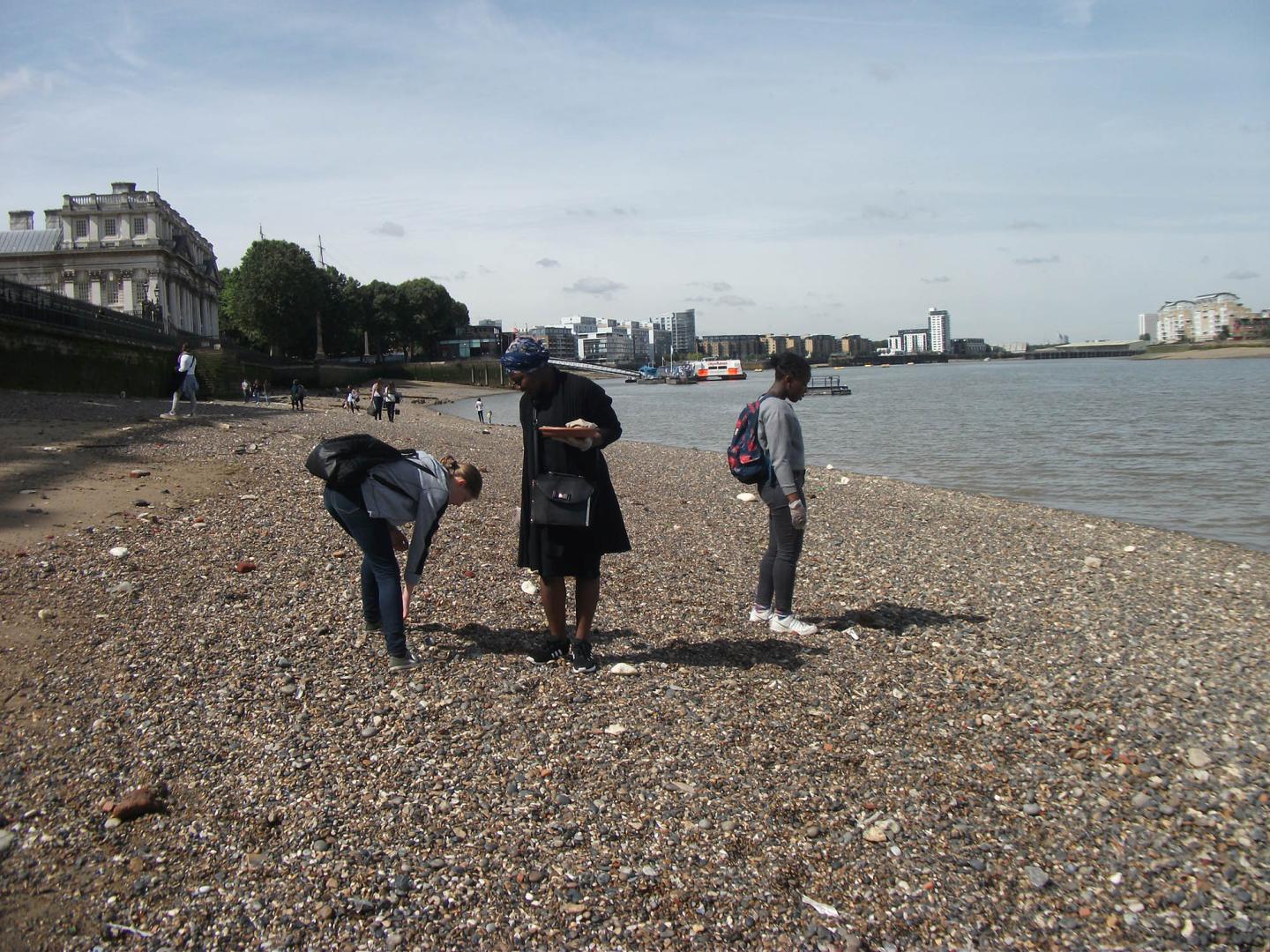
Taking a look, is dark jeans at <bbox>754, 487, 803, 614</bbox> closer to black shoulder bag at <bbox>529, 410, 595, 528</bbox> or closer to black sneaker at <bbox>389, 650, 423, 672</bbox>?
black shoulder bag at <bbox>529, 410, 595, 528</bbox>

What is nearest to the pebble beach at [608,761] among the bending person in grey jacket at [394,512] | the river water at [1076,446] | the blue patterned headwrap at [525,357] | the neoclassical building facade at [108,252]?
the bending person in grey jacket at [394,512]

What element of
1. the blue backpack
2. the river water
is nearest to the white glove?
the blue backpack

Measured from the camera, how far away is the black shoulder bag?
17.9 feet

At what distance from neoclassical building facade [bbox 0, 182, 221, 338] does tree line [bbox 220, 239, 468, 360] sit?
6.62m

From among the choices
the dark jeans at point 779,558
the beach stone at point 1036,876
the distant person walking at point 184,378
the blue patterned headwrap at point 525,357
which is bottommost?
the beach stone at point 1036,876

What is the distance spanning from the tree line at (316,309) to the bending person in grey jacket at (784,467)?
9092 centimetres

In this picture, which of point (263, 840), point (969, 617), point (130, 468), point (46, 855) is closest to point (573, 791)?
point (263, 840)

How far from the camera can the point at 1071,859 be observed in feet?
14.0

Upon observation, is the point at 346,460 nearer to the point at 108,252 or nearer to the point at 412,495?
the point at 412,495

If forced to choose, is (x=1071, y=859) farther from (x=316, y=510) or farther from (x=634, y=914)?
(x=316, y=510)

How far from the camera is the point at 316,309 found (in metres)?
93.5

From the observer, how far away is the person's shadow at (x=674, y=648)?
21.3 feet

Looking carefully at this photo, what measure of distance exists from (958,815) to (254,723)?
12.3ft

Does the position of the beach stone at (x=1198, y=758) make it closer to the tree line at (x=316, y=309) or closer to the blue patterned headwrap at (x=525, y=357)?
the blue patterned headwrap at (x=525, y=357)
